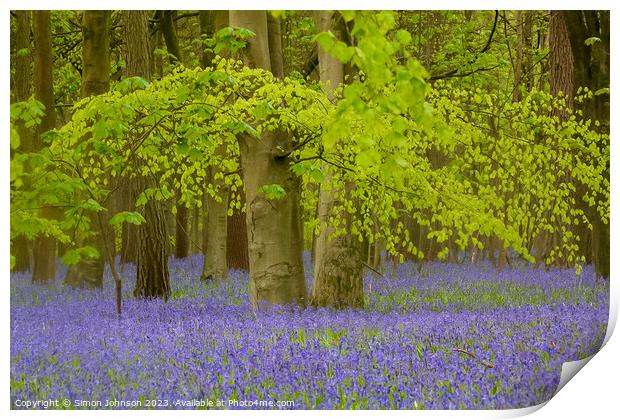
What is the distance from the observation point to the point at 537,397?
18.7 ft

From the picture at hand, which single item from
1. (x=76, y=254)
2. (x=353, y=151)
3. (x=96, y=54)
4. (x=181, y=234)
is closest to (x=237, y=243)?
(x=181, y=234)

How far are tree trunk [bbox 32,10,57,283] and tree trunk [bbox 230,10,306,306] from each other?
1.94 meters

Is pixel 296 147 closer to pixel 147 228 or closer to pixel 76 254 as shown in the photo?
pixel 147 228

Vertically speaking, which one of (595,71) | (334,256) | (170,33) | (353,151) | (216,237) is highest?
(170,33)

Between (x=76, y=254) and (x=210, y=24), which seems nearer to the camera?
(x=76, y=254)

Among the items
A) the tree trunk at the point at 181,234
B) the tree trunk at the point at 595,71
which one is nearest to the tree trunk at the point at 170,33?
the tree trunk at the point at 181,234

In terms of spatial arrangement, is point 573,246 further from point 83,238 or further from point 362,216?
point 83,238

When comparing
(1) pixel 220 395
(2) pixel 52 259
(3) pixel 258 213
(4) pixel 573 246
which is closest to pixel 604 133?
(4) pixel 573 246

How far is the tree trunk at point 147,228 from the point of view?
7.81 m

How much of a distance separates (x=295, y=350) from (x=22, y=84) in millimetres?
3384

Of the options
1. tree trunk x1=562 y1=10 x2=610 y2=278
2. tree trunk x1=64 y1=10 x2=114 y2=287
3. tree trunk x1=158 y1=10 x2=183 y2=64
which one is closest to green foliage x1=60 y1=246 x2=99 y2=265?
tree trunk x1=64 y1=10 x2=114 y2=287

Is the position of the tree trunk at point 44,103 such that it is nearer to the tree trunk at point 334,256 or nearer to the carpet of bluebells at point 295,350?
the carpet of bluebells at point 295,350

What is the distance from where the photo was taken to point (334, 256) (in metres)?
8.45

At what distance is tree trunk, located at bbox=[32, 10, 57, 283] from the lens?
20.9ft
